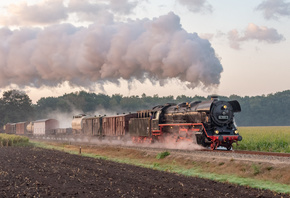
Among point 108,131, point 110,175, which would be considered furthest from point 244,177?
point 108,131

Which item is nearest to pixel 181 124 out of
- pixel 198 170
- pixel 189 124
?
pixel 189 124

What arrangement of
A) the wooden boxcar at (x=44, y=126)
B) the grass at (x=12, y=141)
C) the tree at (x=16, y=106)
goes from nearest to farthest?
1. the grass at (x=12, y=141)
2. the wooden boxcar at (x=44, y=126)
3. the tree at (x=16, y=106)

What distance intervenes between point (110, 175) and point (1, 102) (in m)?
125

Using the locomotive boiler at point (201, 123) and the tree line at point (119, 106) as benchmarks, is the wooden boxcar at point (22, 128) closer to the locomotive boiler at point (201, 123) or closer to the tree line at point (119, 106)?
the tree line at point (119, 106)

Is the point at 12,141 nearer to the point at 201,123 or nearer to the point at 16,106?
the point at 201,123

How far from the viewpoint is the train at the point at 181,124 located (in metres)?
26.5

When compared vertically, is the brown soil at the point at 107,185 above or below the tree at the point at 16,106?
below

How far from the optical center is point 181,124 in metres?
28.7

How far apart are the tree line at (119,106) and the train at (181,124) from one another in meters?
87.4

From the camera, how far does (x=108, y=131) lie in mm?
45062

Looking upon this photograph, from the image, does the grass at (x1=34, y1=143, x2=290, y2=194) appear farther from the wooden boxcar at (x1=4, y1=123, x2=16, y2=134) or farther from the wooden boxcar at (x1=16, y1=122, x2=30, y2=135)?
the wooden boxcar at (x1=4, y1=123, x2=16, y2=134)

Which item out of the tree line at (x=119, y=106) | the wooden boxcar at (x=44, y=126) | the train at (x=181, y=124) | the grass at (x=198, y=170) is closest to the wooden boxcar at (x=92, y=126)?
the train at (x=181, y=124)

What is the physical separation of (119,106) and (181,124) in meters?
116

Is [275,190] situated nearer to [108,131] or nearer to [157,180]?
[157,180]
